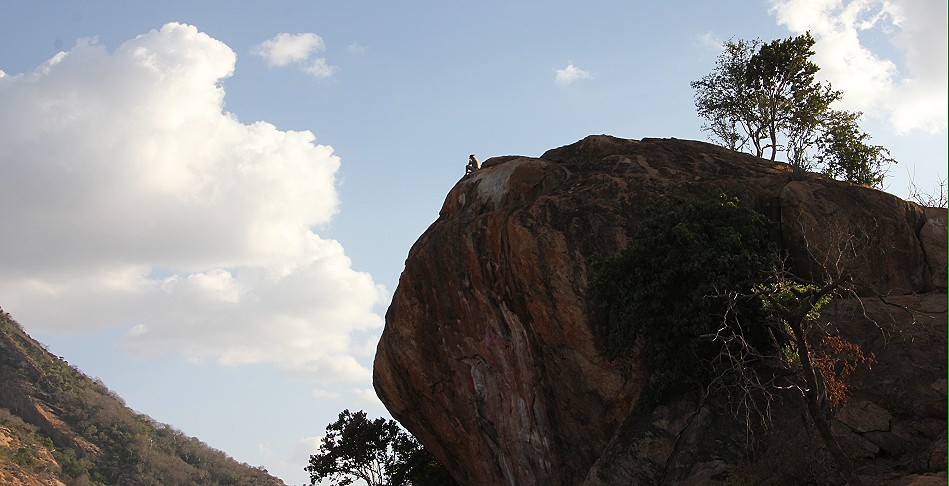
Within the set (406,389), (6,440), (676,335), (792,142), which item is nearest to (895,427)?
(676,335)

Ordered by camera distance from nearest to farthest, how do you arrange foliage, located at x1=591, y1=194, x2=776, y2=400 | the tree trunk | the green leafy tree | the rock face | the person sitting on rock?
the tree trunk < the green leafy tree < the rock face < foliage, located at x1=591, y1=194, x2=776, y2=400 < the person sitting on rock

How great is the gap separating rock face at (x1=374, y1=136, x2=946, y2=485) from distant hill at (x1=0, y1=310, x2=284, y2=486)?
76.3m

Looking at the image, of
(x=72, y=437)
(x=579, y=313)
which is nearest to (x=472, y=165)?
(x=579, y=313)

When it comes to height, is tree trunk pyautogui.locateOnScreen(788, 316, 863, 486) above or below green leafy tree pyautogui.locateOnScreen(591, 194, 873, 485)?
below

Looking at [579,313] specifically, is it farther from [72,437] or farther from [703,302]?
[72,437]

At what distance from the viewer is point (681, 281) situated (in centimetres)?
2458

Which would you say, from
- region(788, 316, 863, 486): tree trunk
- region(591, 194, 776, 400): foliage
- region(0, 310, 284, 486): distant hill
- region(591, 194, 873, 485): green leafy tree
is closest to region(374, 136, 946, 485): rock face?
region(591, 194, 873, 485): green leafy tree

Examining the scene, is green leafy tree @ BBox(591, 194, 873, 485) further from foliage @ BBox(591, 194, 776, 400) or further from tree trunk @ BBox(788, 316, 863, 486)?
tree trunk @ BBox(788, 316, 863, 486)

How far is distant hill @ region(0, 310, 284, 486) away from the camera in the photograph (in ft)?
327

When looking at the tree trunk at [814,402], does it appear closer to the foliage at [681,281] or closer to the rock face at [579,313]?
the rock face at [579,313]

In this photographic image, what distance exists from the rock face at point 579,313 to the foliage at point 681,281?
4.09 feet

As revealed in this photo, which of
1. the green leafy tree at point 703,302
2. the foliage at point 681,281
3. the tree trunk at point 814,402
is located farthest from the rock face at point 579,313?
the tree trunk at point 814,402

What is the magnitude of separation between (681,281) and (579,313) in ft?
13.1

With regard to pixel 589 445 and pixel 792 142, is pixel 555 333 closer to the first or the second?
pixel 589 445
